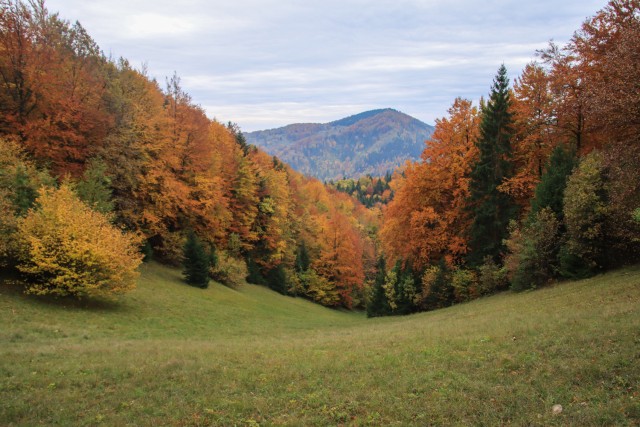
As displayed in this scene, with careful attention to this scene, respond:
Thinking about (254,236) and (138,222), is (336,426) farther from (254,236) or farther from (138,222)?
(254,236)

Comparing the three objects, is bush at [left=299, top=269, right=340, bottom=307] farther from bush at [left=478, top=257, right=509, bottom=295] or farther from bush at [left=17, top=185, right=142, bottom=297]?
bush at [left=17, top=185, right=142, bottom=297]

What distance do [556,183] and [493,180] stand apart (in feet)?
24.1

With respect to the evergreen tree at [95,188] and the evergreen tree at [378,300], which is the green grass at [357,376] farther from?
A: the evergreen tree at [378,300]

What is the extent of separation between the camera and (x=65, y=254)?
21.7 metres

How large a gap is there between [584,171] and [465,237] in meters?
14.2

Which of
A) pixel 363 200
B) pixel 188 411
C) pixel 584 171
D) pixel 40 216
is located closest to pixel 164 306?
pixel 40 216

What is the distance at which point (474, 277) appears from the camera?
3341cm

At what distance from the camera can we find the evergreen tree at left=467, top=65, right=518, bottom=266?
3312 centimetres

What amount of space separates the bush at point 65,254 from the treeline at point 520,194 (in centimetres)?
2352

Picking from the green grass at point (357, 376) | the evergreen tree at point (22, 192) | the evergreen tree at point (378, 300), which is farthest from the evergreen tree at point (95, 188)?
the evergreen tree at point (378, 300)

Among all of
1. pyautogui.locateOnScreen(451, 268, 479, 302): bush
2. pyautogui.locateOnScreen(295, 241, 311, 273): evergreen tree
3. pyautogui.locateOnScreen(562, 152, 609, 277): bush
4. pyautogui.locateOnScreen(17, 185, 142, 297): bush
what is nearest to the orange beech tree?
pyautogui.locateOnScreen(451, 268, 479, 302): bush

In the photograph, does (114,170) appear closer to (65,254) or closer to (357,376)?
(65,254)

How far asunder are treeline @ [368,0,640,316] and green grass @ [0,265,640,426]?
17.8 feet

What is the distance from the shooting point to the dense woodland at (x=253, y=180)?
21641mm
